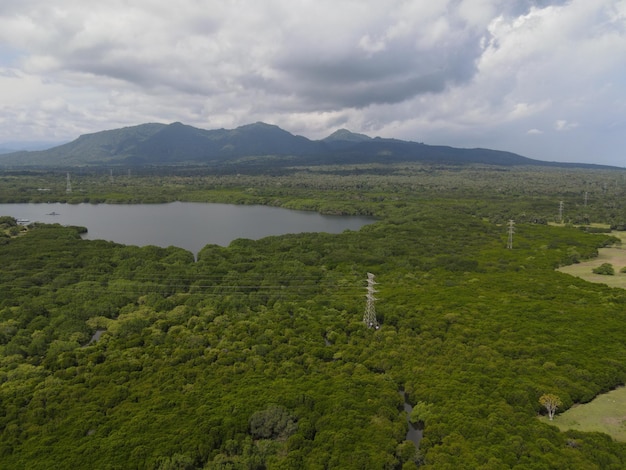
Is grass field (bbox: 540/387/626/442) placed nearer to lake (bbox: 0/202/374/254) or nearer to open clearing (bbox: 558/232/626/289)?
open clearing (bbox: 558/232/626/289)

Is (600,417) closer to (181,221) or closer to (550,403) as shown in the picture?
(550,403)

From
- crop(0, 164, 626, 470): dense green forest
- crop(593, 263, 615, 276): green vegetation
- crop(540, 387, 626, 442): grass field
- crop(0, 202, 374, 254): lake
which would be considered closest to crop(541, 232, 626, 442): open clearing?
crop(540, 387, 626, 442): grass field

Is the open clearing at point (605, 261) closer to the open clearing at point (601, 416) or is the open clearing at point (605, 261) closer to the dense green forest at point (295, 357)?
the dense green forest at point (295, 357)

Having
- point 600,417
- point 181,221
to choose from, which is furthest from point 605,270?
point 181,221

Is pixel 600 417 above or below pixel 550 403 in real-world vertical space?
below

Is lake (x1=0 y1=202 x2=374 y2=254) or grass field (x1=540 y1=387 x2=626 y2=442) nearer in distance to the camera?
grass field (x1=540 y1=387 x2=626 y2=442)

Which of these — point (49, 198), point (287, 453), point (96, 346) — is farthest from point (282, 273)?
point (49, 198)
